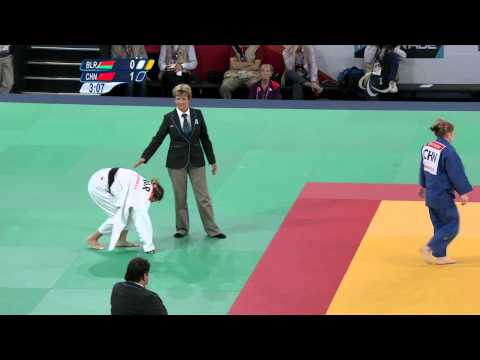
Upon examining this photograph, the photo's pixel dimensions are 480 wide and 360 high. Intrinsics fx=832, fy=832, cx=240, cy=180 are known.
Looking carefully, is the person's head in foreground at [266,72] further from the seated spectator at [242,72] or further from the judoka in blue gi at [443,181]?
the judoka in blue gi at [443,181]

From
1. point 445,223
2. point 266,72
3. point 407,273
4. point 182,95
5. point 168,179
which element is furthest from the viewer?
point 266,72

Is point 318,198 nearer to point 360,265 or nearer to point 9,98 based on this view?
point 360,265

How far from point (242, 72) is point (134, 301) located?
1257cm

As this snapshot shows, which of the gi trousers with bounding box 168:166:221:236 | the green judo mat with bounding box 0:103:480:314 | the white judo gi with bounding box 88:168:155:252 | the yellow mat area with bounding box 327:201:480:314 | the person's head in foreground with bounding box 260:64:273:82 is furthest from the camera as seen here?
the person's head in foreground with bounding box 260:64:273:82

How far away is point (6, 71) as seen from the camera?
63.7 feet

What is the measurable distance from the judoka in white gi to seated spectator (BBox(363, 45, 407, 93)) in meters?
8.85

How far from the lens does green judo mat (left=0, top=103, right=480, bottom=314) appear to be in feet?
31.7

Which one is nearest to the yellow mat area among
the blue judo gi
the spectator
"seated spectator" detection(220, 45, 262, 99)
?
the blue judo gi

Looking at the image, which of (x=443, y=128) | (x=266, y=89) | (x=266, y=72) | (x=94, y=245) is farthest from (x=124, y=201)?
(x=266, y=89)

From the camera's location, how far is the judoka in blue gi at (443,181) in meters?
9.26

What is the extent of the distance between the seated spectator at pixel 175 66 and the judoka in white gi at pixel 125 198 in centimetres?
833

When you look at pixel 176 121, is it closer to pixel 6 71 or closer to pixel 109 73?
pixel 109 73

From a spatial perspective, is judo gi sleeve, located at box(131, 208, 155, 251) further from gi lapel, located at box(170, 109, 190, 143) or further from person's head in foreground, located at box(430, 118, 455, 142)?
person's head in foreground, located at box(430, 118, 455, 142)
